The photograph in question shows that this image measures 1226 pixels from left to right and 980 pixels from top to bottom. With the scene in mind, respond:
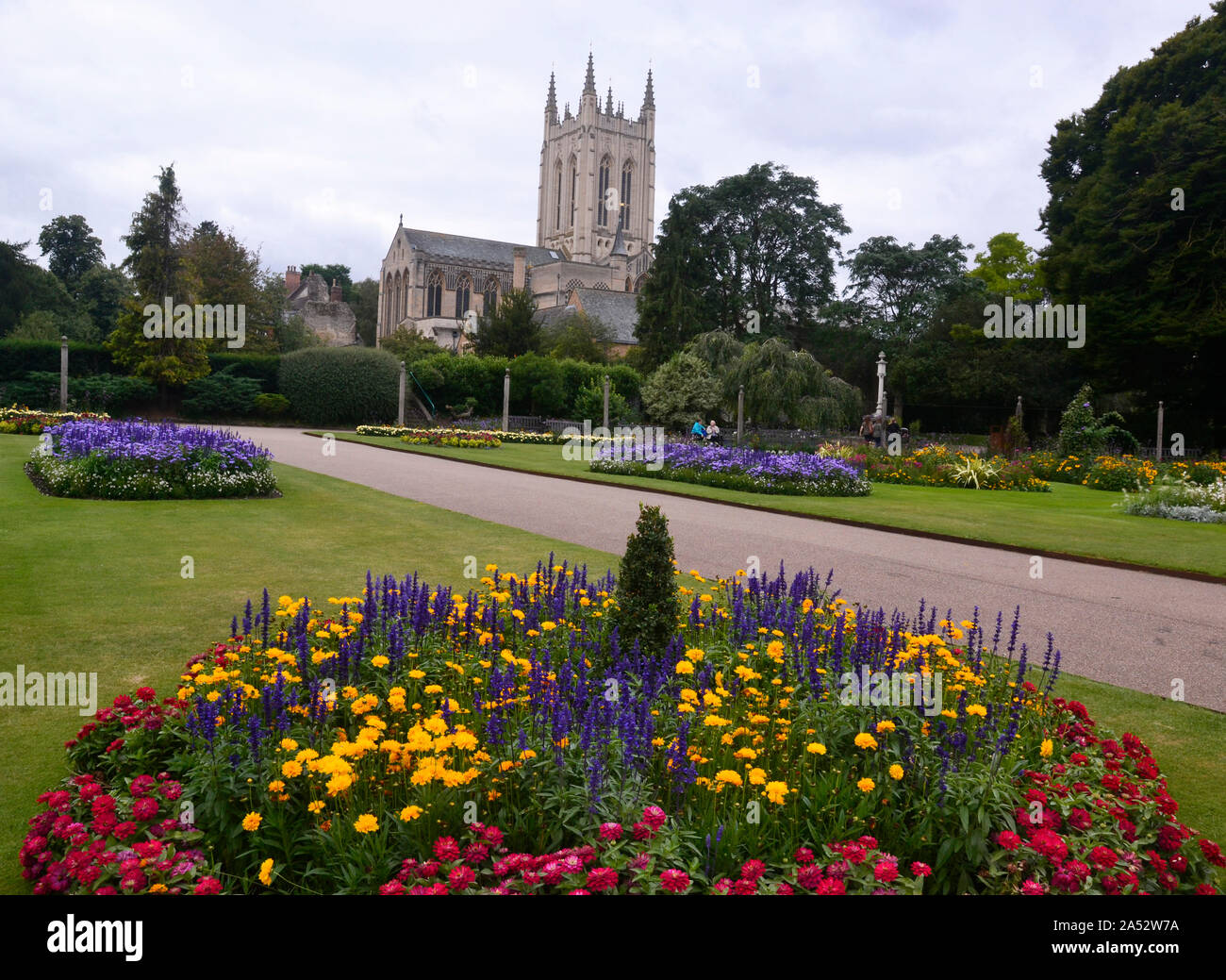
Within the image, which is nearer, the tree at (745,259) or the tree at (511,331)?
the tree at (511,331)

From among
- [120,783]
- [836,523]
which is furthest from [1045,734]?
[836,523]

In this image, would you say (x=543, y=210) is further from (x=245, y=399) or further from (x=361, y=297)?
(x=245, y=399)

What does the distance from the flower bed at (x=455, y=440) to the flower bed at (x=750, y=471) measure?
823cm

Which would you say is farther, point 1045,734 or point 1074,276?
point 1074,276

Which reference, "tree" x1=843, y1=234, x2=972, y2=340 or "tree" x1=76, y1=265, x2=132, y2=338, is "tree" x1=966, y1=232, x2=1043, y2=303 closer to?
"tree" x1=843, y1=234, x2=972, y2=340

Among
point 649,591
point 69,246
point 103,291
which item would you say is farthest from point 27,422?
point 69,246

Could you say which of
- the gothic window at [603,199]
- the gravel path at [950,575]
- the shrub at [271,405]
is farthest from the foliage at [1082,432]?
the gothic window at [603,199]

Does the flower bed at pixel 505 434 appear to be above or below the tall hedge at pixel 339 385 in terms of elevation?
below

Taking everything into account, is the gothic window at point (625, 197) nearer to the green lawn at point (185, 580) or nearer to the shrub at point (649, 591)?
the green lawn at point (185, 580)

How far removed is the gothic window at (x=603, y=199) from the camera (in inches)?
3900

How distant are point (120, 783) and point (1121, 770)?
4049 millimetres

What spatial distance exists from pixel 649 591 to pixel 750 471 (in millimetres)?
13452

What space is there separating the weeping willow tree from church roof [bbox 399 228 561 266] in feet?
208

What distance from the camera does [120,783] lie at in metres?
3.35
